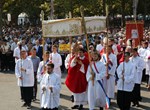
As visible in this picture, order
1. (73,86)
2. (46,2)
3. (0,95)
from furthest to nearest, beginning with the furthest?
(46,2)
(0,95)
(73,86)

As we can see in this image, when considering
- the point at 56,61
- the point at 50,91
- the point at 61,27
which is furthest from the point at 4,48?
the point at 50,91

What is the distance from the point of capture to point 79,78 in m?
11.8

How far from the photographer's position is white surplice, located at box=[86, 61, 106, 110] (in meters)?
10.8

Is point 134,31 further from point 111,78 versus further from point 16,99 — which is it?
point 16,99

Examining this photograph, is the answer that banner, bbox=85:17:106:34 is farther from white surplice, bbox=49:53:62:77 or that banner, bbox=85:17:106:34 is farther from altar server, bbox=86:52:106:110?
white surplice, bbox=49:53:62:77

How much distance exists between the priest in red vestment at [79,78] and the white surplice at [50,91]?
6.18 feet

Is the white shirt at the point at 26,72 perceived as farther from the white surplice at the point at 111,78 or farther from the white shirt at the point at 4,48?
the white shirt at the point at 4,48

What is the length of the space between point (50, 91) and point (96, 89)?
1599 mm

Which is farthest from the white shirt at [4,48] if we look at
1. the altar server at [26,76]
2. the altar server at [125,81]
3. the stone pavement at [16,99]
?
the altar server at [125,81]

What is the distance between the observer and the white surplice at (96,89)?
10.8 meters

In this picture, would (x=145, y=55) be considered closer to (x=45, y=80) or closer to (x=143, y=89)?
(x=143, y=89)

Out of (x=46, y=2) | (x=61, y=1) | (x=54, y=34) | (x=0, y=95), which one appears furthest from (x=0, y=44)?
(x=46, y=2)

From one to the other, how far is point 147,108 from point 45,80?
3.77 m

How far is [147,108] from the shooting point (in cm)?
1196
